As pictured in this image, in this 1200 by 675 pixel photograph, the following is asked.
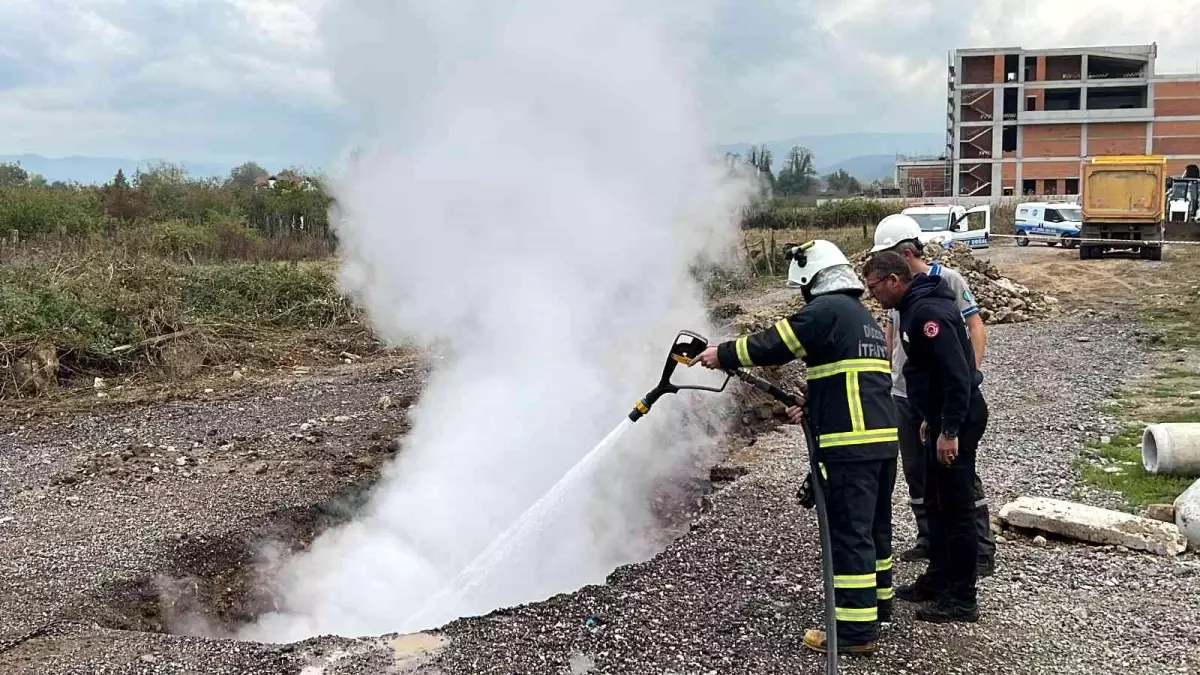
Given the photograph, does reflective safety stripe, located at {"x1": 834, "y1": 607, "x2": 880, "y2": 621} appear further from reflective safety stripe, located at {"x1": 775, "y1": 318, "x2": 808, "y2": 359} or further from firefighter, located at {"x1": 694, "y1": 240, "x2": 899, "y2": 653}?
reflective safety stripe, located at {"x1": 775, "y1": 318, "x2": 808, "y2": 359}

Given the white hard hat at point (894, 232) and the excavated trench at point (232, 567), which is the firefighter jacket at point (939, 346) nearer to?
the white hard hat at point (894, 232)

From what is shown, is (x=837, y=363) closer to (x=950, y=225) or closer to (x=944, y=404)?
(x=944, y=404)

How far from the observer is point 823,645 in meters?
4.01

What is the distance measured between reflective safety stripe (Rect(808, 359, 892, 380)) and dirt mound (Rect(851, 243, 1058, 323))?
38.9ft

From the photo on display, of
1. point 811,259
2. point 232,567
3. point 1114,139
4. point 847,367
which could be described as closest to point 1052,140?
point 1114,139

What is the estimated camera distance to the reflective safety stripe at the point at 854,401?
3885 mm

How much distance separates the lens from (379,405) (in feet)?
32.2

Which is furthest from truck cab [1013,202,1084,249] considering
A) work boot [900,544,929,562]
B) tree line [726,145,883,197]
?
work boot [900,544,929,562]

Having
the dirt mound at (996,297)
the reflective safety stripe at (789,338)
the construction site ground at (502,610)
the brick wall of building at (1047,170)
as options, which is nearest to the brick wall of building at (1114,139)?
the brick wall of building at (1047,170)

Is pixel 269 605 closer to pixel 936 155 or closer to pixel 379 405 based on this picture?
pixel 379 405

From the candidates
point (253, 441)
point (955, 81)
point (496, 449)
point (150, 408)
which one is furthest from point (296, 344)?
point (955, 81)

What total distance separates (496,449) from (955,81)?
62974mm

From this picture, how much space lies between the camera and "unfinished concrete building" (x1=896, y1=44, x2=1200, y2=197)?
Result: 6050 cm

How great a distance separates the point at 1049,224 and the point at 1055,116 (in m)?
37.2
